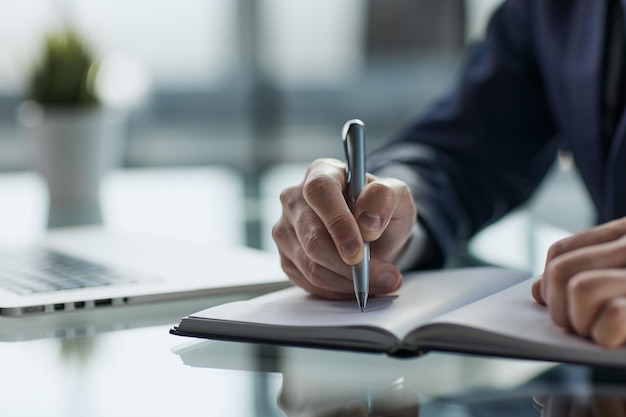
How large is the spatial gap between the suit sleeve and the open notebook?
15.0 inches

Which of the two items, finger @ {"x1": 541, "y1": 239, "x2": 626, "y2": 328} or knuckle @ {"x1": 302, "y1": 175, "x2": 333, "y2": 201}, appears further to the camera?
A: knuckle @ {"x1": 302, "y1": 175, "x2": 333, "y2": 201}

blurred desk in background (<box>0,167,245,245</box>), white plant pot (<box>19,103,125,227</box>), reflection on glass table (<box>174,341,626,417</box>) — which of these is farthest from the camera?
white plant pot (<box>19,103,125,227</box>)

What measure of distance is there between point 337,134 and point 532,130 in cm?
264

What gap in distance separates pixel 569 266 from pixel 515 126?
2.37 ft

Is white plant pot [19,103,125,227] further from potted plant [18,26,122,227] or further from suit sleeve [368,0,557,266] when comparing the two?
suit sleeve [368,0,557,266]

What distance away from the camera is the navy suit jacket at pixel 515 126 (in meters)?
1.08

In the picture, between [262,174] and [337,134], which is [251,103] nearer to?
[337,134]

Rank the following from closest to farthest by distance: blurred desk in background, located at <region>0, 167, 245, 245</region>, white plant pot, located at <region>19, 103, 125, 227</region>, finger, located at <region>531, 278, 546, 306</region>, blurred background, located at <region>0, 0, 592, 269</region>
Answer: finger, located at <region>531, 278, 546, 306</region>, blurred desk in background, located at <region>0, 167, 245, 245</region>, white plant pot, located at <region>19, 103, 125, 227</region>, blurred background, located at <region>0, 0, 592, 269</region>

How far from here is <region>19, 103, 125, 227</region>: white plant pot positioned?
151cm

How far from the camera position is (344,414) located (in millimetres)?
500

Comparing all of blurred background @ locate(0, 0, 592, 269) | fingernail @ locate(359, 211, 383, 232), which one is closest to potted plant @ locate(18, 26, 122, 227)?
fingernail @ locate(359, 211, 383, 232)

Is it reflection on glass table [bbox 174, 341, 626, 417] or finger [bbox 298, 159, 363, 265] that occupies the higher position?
finger [bbox 298, 159, 363, 265]

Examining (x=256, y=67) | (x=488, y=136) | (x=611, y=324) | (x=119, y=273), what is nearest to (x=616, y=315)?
(x=611, y=324)

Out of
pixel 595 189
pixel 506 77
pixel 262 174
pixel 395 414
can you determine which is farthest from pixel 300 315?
pixel 262 174
